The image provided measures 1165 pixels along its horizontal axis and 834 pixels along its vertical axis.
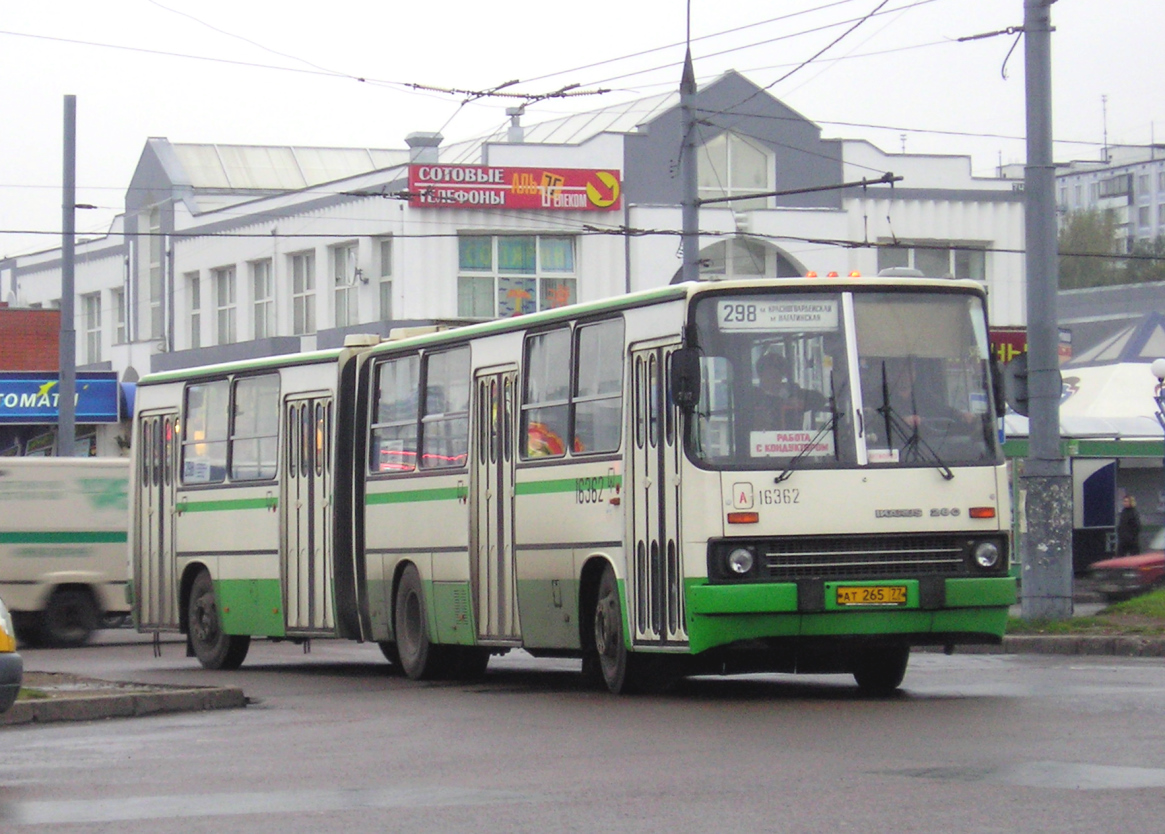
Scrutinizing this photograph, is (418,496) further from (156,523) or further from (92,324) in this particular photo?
(92,324)

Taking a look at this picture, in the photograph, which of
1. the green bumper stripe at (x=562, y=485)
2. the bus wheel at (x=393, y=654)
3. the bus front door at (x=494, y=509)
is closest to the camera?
the green bumper stripe at (x=562, y=485)

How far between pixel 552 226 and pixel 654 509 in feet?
114

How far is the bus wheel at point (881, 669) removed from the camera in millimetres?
14656

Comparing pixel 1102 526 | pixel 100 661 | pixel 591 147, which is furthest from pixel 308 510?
pixel 591 147

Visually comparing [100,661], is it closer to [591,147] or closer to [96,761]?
[96,761]

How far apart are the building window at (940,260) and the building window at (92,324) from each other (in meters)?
25.9

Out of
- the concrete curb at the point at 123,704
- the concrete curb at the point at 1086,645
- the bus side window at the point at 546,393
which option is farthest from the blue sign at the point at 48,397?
the concrete curb at the point at 123,704

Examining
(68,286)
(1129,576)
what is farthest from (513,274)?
(1129,576)

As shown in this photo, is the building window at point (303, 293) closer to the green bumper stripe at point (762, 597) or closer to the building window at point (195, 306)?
the building window at point (195, 306)

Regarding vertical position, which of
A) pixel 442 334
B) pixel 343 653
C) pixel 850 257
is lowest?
A: pixel 343 653

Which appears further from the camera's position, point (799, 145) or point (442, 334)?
point (799, 145)

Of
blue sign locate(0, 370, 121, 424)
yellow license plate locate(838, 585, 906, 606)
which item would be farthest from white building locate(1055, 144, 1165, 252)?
yellow license plate locate(838, 585, 906, 606)

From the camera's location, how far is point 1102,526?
113 ft

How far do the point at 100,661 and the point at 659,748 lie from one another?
13771 millimetres
